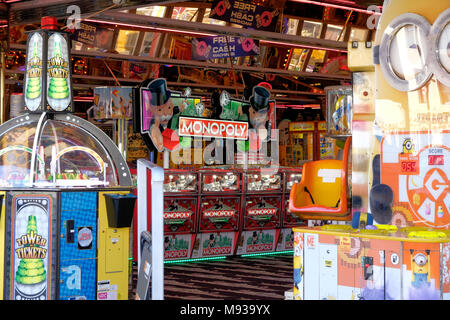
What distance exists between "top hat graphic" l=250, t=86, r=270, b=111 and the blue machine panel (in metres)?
5.33

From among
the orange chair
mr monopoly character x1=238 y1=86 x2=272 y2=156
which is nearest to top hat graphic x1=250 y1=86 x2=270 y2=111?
mr monopoly character x1=238 y1=86 x2=272 y2=156

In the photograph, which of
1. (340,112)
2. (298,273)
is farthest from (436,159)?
(340,112)

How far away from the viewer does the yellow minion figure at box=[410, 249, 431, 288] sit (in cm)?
418

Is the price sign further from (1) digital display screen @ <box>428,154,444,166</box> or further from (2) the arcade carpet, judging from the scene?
(2) the arcade carpet

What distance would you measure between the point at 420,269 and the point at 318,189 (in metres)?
2.39

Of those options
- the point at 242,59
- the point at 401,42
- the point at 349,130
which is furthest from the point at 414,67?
the point at 242,59

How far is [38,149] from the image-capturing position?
6.32m

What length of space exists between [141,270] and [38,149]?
2.52 metres

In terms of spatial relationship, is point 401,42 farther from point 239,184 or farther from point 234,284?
point 239,184

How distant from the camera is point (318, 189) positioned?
6531 mm

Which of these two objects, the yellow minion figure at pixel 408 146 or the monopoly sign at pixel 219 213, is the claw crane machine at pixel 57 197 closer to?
the yellow minion figure at pixel 408 146

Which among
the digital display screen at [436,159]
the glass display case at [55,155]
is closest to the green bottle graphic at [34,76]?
the glass display case at [55,155]

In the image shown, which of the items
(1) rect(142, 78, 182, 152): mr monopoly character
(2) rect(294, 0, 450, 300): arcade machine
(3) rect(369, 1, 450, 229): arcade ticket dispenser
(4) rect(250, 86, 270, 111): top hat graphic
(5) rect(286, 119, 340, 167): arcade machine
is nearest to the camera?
(2) rect(294, 0, 450, 300): arcade machine
